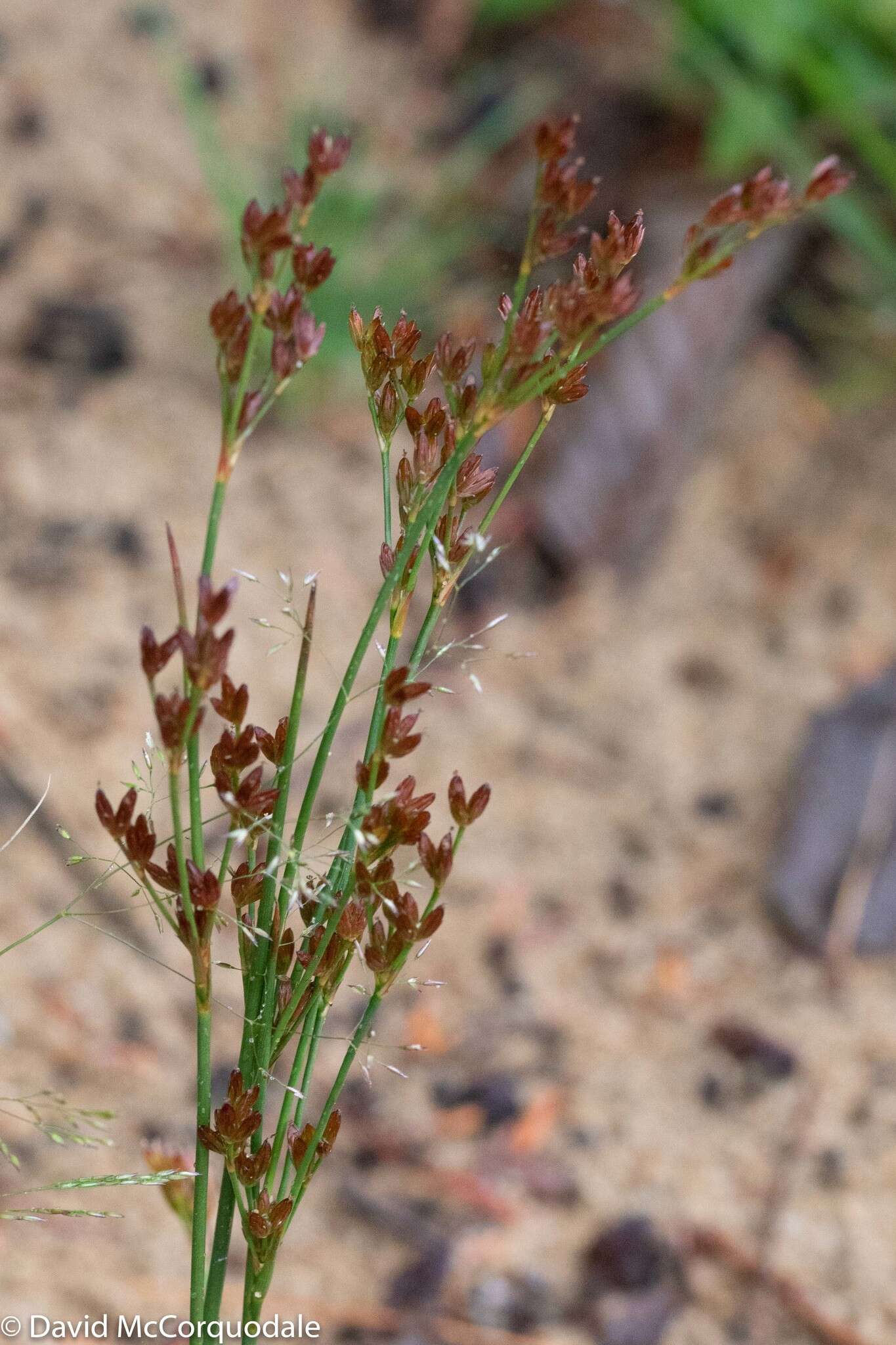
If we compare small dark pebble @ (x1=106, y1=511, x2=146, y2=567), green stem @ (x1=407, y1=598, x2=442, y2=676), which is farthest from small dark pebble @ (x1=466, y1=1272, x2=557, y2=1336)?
small dark pebble @ (x1=106, y1=511, x2=146, y2=567)

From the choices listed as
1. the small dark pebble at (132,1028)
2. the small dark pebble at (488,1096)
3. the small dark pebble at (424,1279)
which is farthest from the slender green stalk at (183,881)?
the small dark pebble at (488,1096)

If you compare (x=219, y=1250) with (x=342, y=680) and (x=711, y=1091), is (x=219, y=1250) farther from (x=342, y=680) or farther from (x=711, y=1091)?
(x=711, y=1091)

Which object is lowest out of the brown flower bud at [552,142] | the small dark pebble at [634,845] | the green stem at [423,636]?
the green stem at [423,636]

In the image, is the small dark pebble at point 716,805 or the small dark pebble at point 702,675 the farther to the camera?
the small dark pebble at point 702,675

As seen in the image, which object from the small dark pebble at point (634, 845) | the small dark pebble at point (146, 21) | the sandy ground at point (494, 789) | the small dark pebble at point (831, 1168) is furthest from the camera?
the small dark pebble at point (146, 21)

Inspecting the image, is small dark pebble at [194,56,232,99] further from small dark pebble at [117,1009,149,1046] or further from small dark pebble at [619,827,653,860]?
small dark pebble at [117,1009,149,1046]

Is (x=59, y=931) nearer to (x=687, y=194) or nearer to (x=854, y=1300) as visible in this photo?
(x=854, y=1300)

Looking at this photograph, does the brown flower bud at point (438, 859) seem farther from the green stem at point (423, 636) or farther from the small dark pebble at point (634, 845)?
the small dark pebble at point (634, 845)
